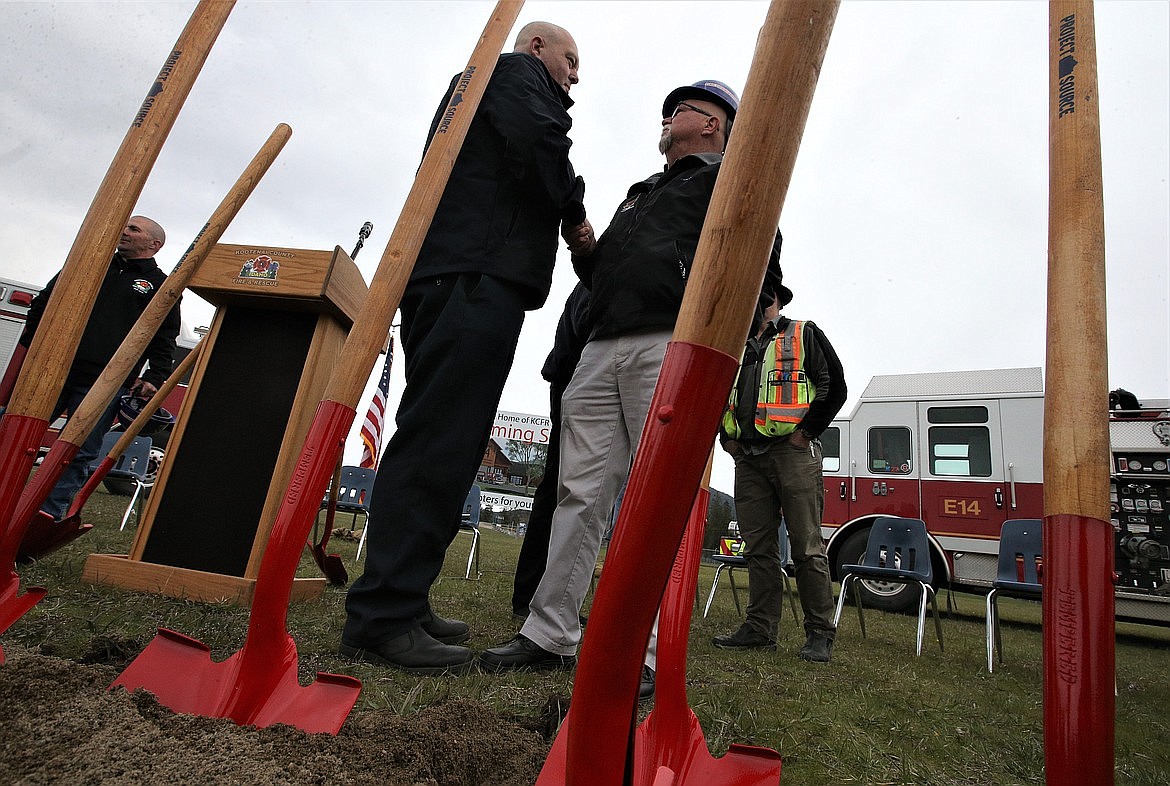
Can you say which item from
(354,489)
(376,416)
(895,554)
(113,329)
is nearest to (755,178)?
(113,329)

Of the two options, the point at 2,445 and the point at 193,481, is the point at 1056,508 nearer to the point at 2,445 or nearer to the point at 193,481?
the point at 2,445

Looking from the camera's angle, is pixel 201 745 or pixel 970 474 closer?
pixel 201 745

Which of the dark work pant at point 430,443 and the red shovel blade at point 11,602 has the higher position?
the dark work pant at point 430,443

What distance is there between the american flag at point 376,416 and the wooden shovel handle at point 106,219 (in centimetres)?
665

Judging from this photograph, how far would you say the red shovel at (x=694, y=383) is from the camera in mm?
580

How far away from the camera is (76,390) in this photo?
149 inches

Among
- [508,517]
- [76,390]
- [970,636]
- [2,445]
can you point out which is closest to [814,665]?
[2,445]

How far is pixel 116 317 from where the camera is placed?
389cm

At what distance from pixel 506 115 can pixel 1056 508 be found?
79.0 inches

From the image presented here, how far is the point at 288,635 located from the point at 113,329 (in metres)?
3.57

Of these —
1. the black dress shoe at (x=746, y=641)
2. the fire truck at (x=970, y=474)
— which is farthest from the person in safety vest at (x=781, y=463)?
the fire truck at (x=970, y=474)

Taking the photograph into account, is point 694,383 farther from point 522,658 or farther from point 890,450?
point 890,450

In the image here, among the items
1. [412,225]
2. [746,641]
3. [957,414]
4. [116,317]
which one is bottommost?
[746,641]

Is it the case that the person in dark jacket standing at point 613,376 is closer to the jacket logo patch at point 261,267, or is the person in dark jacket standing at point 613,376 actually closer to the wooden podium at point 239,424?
the wooden podium at point 239,424
